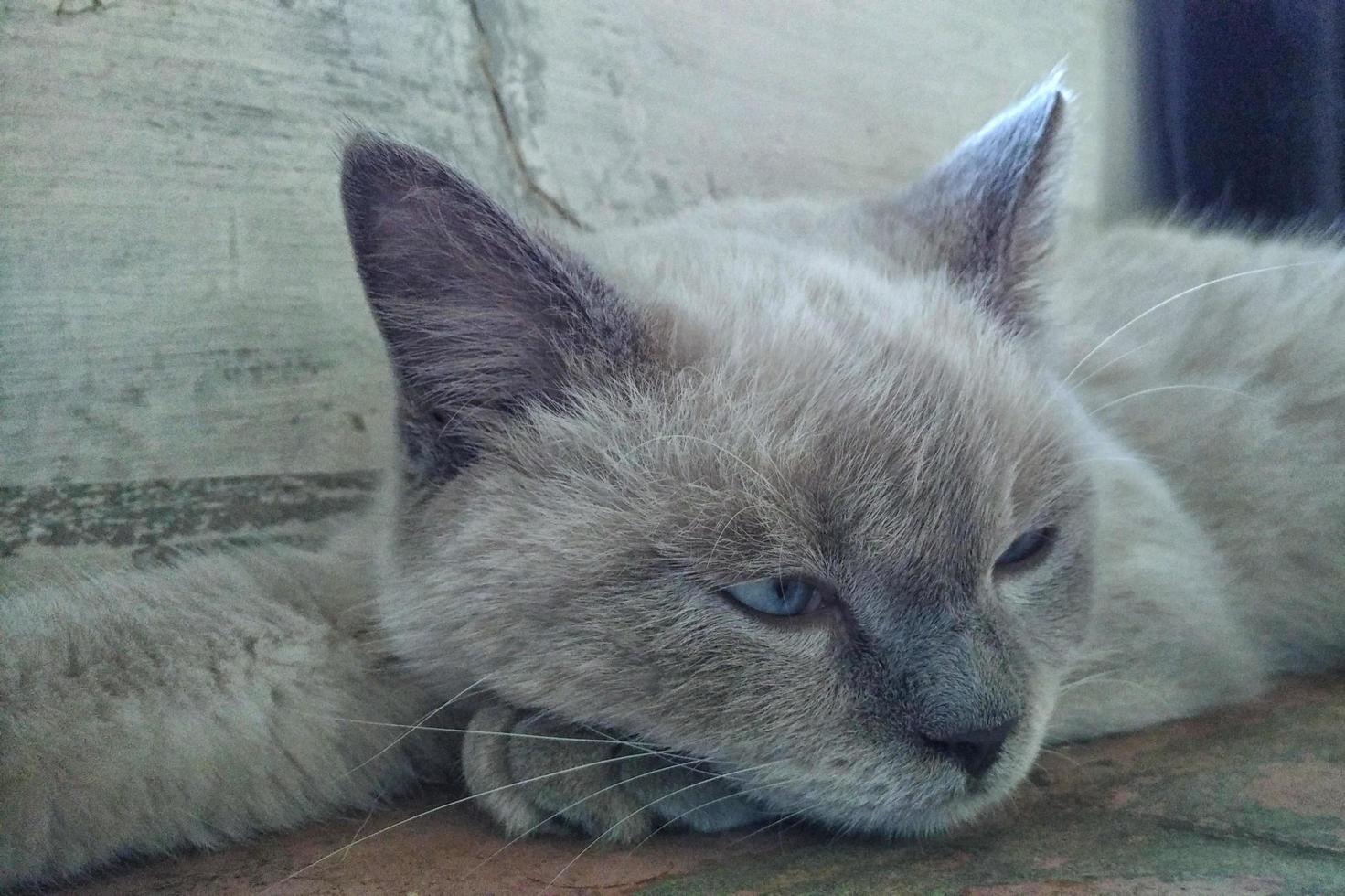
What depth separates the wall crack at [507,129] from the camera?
2352 millimetres

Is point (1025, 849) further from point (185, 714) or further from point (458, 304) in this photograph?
point (185, 714)

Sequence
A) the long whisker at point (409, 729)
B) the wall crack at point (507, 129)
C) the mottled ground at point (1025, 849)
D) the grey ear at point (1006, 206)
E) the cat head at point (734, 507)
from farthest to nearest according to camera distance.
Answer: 1. the wall crack at point (507, 129)
2. the grey ear at point (1006, 206)
3. the long whisker at point (409, 729)
4. the cat head at point (734, 507)
5. the mottled ground at point (1025, 849)

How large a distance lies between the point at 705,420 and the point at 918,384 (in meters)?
0.33

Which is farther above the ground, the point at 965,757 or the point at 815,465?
the point at 815,465

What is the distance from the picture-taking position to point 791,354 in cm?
157

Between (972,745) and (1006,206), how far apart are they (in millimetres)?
931

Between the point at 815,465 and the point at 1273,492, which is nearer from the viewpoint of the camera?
the point at 815,465

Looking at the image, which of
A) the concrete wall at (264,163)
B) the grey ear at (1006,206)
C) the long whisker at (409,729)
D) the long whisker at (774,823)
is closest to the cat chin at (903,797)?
the long whisker at (774,823)

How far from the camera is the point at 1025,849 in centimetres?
139

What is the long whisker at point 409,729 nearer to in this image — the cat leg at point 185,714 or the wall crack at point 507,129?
the cat leg at point 185,714

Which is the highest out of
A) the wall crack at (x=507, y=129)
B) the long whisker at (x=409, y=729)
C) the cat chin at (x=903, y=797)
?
the wall crack at (x=507, y=129)

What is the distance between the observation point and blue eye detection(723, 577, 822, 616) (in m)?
1.42

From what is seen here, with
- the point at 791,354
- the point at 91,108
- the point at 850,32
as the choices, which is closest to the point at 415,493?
the point at 791,354

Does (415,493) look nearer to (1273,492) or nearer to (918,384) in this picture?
(918,384)
